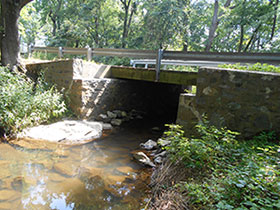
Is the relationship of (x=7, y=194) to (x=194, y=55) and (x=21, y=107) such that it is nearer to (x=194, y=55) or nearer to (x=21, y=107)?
(x=21, y=107)

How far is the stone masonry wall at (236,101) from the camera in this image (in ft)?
10.9

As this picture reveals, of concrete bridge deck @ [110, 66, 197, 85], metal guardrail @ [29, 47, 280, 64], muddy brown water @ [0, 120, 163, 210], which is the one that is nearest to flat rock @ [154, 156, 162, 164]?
muddy brown water @ [0, 120, 163, 210]

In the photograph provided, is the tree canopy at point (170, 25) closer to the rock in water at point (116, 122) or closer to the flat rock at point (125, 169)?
the rock in water at point (116, 122)

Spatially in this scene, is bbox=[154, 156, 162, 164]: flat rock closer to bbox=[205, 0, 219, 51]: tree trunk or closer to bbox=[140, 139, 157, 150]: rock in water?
bbox=[140, 139, 157, 150]: rock in water

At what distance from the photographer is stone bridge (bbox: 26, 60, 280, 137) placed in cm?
341

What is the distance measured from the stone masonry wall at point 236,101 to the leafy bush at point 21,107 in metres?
3.90

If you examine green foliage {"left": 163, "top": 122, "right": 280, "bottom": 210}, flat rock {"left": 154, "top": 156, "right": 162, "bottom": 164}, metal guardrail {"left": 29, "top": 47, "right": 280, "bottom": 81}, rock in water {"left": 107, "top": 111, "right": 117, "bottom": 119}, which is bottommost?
flat rock {"left": 154, "top": 156, "right": 162, "bottom": 164}

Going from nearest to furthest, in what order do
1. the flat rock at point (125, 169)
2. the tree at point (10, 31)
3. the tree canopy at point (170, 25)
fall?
the flat rock at point (125, 169) < the tree at point (10, 31) < the tree canopy at point (170, 25)

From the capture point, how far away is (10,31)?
6.52 meters

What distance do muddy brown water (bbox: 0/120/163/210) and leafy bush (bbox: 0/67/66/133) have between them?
66cm

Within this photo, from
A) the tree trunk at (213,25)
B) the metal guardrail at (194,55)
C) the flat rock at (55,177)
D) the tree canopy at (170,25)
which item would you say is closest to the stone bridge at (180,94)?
the metal guardrail at (194,55)

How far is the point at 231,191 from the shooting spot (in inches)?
84.0

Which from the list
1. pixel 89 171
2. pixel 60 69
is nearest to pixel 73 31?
pixel 60 69

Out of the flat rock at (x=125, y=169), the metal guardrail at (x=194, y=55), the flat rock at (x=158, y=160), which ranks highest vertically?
the metal guardrail at (x=194, y=55)
